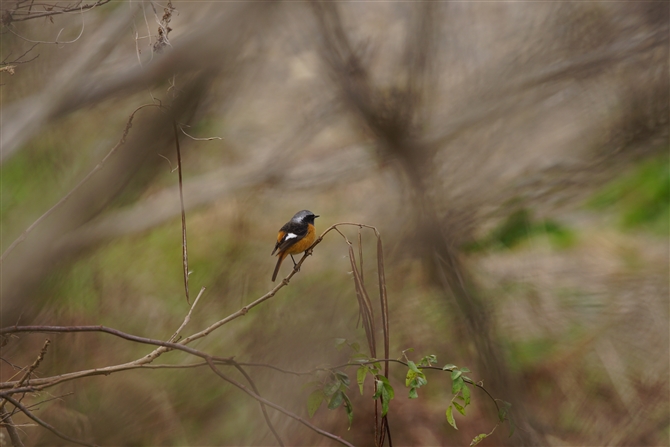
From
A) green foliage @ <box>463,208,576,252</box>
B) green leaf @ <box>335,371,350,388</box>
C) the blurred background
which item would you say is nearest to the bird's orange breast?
the blurred background

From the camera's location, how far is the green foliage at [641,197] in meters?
3.30

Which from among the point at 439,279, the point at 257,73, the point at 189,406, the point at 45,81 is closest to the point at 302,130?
the point at 257,73

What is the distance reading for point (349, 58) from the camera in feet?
10.1

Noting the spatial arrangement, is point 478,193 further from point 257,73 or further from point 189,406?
point 189,406

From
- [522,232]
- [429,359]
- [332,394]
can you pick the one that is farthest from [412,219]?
[332,394]

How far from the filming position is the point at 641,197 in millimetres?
3416

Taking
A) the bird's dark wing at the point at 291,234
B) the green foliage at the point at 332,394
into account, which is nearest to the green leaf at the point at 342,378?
the green foliage at the point at 332,394

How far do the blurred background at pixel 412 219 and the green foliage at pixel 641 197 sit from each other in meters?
0.02

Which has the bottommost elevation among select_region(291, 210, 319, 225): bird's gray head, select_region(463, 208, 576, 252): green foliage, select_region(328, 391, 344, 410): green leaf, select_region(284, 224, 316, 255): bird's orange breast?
select_region(328, 391, 344, 410): green leaf

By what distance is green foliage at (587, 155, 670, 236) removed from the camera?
10.8ft

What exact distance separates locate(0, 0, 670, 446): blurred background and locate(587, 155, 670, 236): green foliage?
0.06 ft

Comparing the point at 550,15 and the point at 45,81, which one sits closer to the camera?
the point at 45,81

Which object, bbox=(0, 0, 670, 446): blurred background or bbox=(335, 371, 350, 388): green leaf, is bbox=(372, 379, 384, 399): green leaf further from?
bbox=(0, 0, 670, 446): blurred background

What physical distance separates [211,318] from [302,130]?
1237 mm
